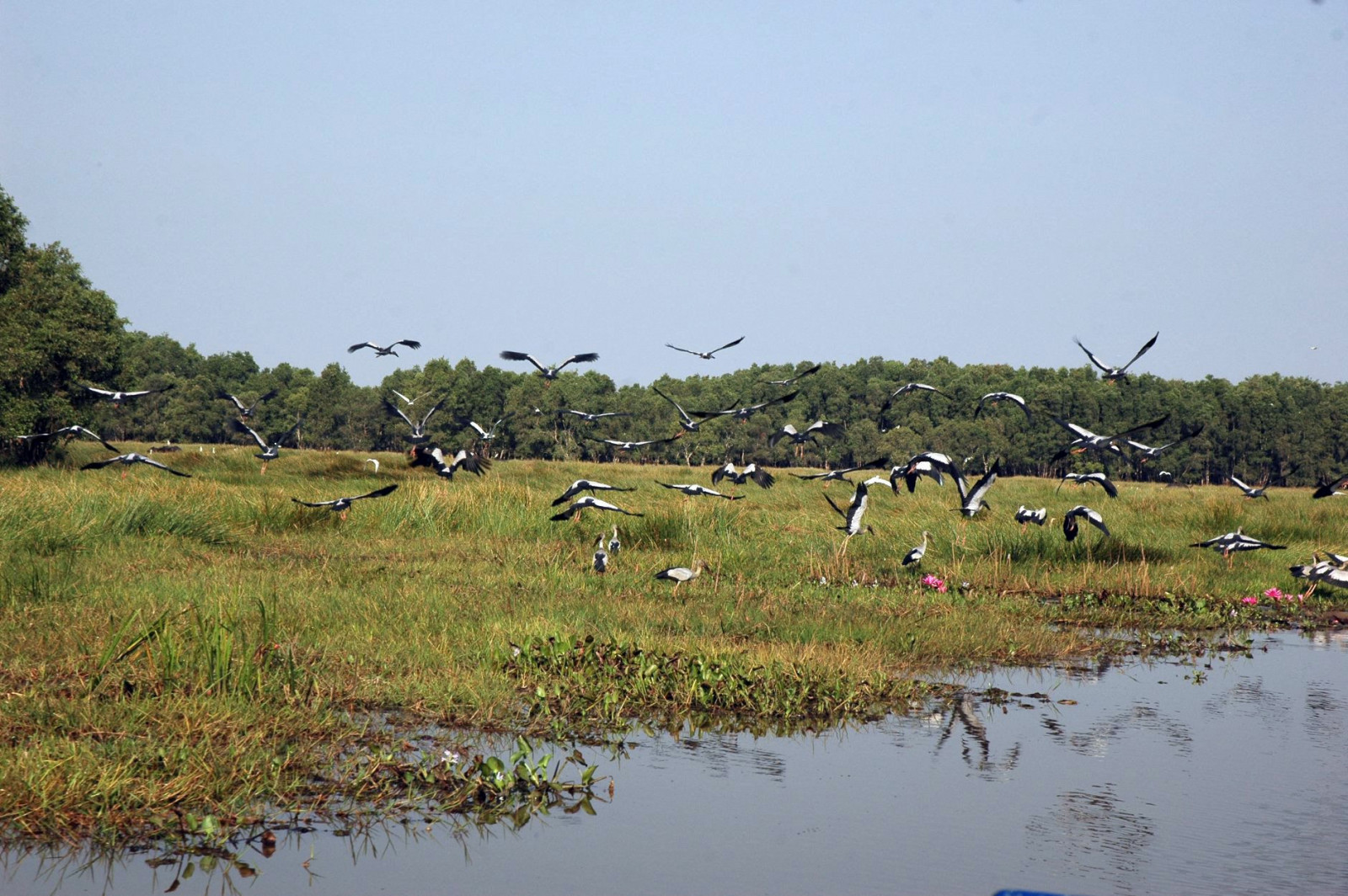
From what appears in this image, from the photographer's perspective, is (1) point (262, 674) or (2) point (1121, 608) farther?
(2) point (1121, 608)

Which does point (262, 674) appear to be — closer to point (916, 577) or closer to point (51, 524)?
point (51, 524)

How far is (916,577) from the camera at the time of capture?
16484mm

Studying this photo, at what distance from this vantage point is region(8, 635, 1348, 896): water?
5668 millimetres

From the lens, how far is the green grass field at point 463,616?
6.92 m

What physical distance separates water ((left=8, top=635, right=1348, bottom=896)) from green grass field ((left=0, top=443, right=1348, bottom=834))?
687 mm

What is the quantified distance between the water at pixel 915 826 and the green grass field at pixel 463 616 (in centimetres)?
69

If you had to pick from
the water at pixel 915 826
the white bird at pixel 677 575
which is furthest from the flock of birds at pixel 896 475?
the water at pixel 915 826

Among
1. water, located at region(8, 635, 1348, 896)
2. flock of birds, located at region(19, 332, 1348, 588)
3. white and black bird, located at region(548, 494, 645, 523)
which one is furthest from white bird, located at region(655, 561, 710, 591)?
water, located at region(8, 635, 1348, 896)

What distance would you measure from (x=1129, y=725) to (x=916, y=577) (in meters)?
7.33

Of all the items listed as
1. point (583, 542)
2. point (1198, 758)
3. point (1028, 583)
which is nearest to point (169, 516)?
point (583, 542)

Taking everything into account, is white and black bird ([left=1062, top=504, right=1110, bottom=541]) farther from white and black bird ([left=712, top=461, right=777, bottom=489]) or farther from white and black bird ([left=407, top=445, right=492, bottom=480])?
white and black bird ([left=407, top=445, right=492, bottom=480])

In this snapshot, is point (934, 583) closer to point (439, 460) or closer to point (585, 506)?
point (585, 506)

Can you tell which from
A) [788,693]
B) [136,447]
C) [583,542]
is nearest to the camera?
[788,693]

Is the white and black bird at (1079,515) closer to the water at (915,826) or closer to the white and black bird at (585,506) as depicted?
the water at (915,826)
